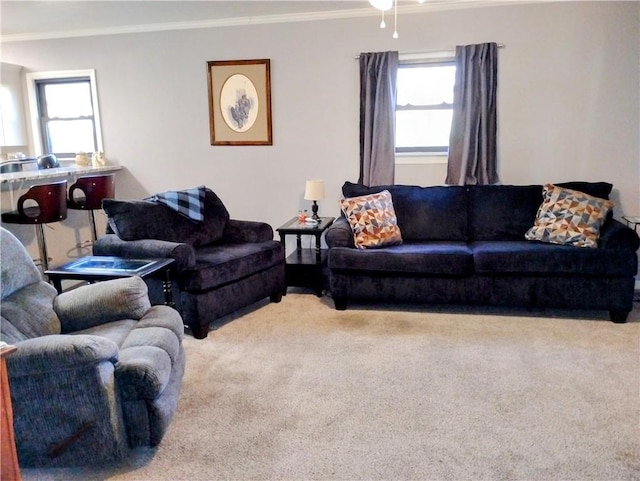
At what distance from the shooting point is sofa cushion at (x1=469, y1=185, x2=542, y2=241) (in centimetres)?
416

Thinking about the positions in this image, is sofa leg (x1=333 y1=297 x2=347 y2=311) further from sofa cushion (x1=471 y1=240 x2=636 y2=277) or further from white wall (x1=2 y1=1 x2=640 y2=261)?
white wall (x1=2 y1=1 x2=640 y2=261)

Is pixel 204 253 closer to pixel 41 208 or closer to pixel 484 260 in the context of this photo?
pixel 41 208

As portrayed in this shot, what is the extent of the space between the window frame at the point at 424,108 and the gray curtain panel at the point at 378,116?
0.45 ft

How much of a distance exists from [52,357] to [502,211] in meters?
3.49

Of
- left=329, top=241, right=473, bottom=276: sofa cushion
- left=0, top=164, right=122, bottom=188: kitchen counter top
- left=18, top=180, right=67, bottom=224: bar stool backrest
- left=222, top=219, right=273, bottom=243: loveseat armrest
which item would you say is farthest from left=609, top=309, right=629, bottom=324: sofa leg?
left=0, top=164, right=122, bottom=188: kitchen counter top

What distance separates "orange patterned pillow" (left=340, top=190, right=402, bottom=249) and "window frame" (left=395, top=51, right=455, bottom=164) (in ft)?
2.30

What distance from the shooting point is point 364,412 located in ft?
8.09

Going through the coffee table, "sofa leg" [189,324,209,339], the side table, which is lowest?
"sofa leg" [189,324,209,339]

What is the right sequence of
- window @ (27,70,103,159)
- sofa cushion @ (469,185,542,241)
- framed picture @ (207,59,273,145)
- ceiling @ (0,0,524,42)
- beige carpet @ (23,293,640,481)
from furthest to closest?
1. window @ (27,70,103,159)
2. framed picture @ (207,59,273,145)
3. ceiling @ (0,0,524,42)
4. sofa cushion @ (469,185,542,241)
5. beige carpet @ (23,293,640,481)

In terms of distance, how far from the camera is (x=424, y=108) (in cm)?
467

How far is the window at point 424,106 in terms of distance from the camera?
4586 millimetres

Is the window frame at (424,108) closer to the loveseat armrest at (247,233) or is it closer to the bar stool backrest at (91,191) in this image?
the loveseat armrest at (247,233)

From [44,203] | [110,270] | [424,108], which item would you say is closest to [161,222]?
[44,203]

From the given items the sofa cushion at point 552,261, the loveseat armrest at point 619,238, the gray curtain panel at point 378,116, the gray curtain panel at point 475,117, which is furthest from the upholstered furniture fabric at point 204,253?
the loveseat armrest at point 619,238
